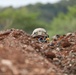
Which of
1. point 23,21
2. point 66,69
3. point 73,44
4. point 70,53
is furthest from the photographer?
point 23,21

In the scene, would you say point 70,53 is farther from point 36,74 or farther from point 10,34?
point 36,74

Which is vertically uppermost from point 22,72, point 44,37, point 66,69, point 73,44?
point 44,37

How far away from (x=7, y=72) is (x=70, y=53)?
3.77m

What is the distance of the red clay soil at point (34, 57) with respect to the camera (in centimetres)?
350

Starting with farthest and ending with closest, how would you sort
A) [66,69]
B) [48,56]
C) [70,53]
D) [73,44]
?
[73,44] → [70,53] → [48,56] → [66,69]

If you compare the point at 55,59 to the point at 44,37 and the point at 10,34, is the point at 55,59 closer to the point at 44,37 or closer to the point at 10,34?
the point at 10,34

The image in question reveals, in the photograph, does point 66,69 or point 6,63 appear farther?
point 66,69

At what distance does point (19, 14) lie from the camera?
49969 millimetres

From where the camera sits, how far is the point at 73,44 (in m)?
7.78

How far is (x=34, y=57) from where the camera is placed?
4.75 metres

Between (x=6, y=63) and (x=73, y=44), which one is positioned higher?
(x=73, y=44)

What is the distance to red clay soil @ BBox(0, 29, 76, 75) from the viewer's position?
350cm

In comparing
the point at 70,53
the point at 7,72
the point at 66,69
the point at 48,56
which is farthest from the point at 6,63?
the point at 70,53

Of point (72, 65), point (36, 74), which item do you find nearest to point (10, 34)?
point (72, 65)
